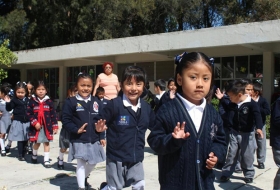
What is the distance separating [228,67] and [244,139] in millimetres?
8834

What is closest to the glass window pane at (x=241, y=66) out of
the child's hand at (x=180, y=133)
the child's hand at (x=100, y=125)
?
the child's hand at (x=100, y=125)

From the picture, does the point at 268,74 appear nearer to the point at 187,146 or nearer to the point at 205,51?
the point at 205,51

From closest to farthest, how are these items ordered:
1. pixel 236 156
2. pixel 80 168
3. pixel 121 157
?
1. pixel 121 157
2. pixel 80 168
3. pixel 236 156

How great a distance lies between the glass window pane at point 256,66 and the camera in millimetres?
13031

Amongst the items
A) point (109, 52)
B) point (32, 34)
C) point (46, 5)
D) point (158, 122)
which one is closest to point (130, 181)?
point (158, 122)

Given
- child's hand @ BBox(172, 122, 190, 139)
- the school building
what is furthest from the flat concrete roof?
child's hand @ BBox(172, 122, 190, 139)

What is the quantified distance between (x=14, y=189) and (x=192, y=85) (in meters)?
3.48

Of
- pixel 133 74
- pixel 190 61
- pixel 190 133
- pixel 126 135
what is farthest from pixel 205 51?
pixel 190 133

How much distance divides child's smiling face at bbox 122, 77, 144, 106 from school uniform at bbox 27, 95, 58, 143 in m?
3.06

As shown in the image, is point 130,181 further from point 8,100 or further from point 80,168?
point 8,100

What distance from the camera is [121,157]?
12.1 ft

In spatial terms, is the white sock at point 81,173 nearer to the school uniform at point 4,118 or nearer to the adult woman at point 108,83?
the adult woman at point 108,83

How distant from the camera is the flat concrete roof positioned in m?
10.7

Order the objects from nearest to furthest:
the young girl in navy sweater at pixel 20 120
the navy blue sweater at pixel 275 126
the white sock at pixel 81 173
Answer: the navy blue sweater at pixel 275 126, the white sock at pixel 81 173, the young girl in navy sweater at pixel 20 120
